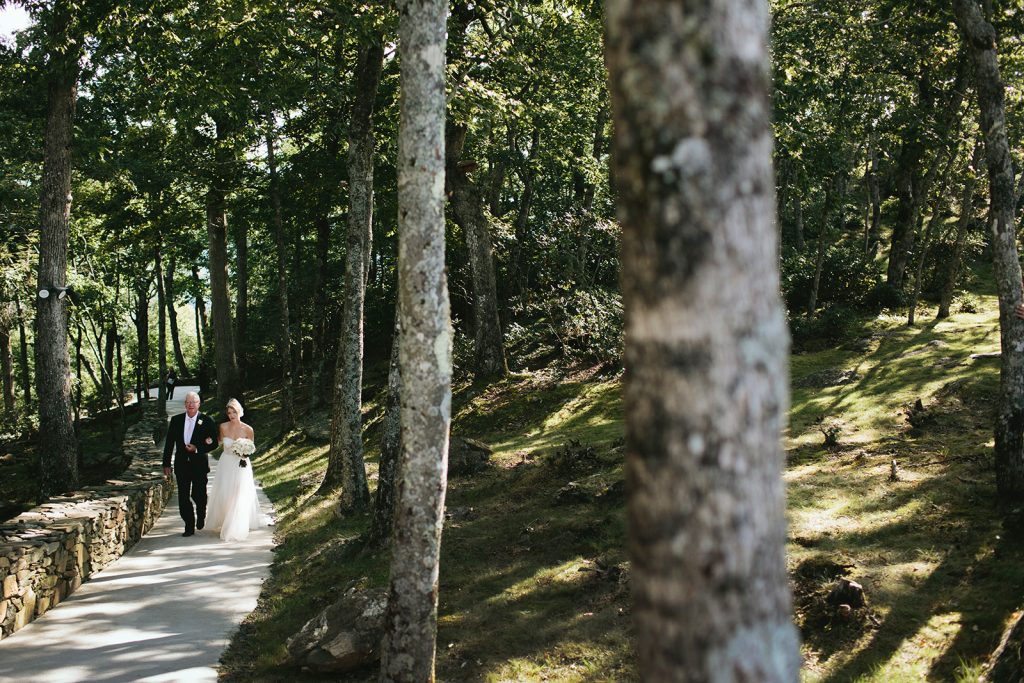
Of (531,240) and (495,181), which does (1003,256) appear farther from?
(495,181)

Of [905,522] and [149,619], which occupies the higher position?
[905,522]

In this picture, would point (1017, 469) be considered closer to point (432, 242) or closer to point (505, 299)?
point (432, 242)

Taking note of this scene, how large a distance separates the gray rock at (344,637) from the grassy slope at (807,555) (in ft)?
0.60

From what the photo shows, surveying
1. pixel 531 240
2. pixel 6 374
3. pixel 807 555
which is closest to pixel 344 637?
pixel 807 555

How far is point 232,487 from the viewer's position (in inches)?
433

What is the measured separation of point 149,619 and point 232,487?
3695mm

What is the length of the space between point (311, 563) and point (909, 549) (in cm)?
659

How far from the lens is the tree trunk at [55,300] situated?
44.9ft

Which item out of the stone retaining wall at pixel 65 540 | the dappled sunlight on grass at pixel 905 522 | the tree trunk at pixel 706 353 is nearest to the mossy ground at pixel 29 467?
the stone retaining wall at pixel 65 540

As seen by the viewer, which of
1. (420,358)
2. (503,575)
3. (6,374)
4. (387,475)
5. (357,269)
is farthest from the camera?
(6,374)

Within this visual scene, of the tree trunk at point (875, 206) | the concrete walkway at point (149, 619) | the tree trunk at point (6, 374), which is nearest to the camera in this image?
the concrete walkway at point (149, 619)

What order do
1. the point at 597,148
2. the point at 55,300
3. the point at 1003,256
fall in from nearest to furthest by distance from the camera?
1. the point at 1003,256
2. the point at 55,300
3. the point at 597,148

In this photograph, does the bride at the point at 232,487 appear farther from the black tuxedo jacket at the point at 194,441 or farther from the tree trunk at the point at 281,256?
the tree trunk at the point at 281,256

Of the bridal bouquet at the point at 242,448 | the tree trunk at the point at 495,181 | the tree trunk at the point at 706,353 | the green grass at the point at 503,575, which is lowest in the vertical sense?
the green grass at the point at 503,575
